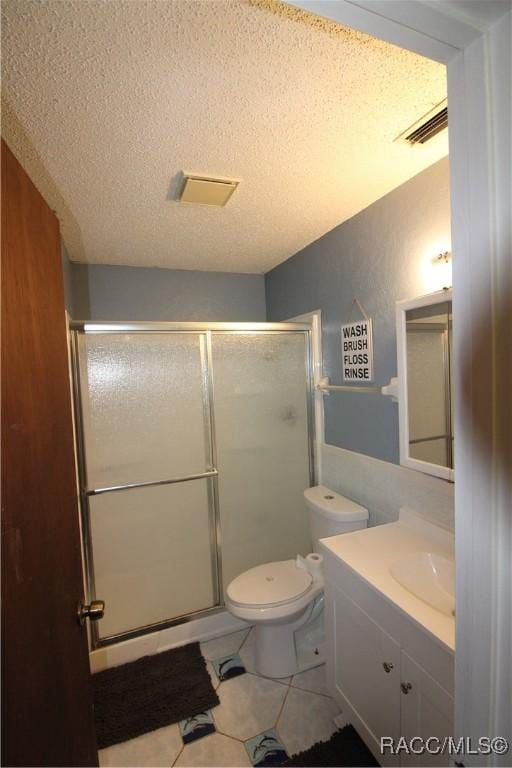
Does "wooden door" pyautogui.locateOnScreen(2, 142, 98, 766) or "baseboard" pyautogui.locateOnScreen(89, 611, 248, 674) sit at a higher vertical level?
"wooden door" pyautogui.locateOnScreen(2, 142, 98, 766)

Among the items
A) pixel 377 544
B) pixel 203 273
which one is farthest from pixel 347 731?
pixel 203 273

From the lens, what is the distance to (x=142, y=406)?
1.98 metres

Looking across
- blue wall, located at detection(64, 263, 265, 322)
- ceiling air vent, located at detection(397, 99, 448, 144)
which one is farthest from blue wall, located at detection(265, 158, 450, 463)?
blue wall, located at detection(64, 263, 265, 322)

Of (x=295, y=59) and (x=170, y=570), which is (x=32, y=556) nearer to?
(x=295, y=59)

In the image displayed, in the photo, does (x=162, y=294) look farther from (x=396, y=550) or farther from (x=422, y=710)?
(x=422, y=710)

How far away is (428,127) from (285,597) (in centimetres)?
204

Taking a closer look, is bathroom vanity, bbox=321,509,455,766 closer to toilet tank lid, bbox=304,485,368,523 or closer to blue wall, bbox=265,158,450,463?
toilet tank lid, bbox=304,485,368,523

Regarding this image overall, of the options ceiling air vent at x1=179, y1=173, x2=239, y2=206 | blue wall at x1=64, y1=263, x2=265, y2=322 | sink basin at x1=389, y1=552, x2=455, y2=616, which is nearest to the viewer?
sink basin at x1=389, y1=552, x2=455, y2=616

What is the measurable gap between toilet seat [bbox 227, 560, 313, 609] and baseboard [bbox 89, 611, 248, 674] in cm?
42

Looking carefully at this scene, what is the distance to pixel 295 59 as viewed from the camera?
859mm

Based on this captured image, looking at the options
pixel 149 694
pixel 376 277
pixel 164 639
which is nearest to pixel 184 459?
pixel 164 639

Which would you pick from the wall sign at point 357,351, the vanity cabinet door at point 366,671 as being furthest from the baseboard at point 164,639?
the wall sign at point 357,351

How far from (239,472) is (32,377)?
65.6 inches

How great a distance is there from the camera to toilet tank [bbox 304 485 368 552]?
1.74m
